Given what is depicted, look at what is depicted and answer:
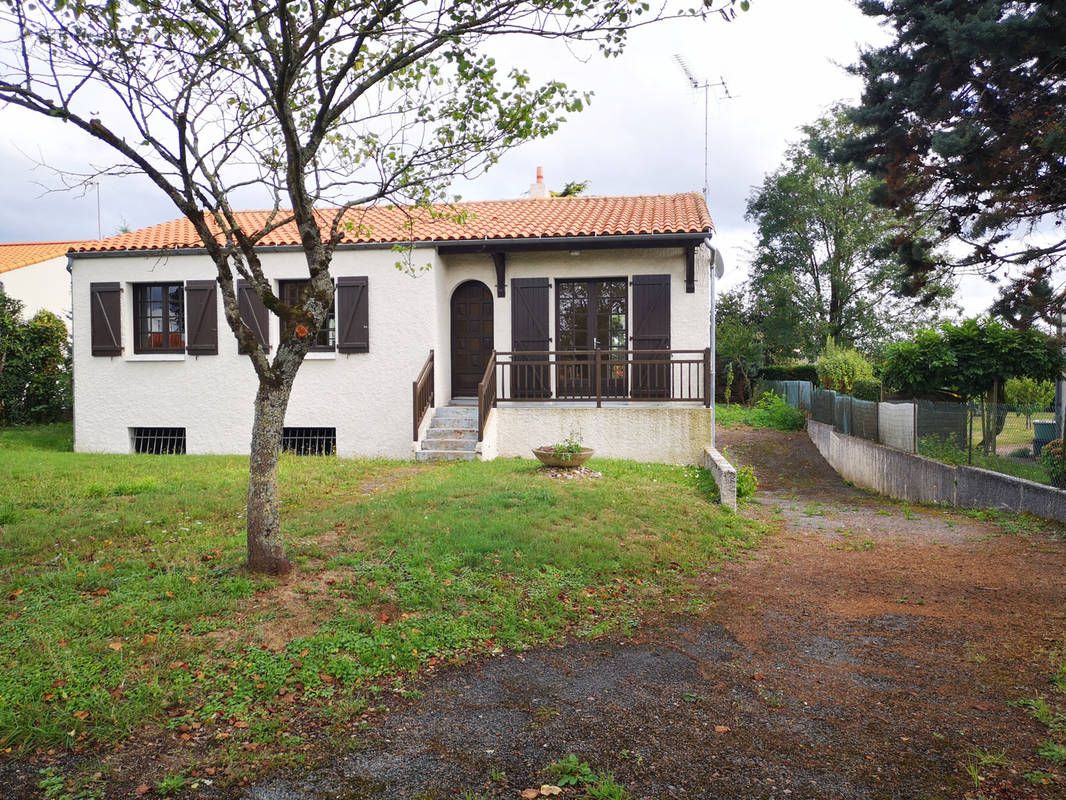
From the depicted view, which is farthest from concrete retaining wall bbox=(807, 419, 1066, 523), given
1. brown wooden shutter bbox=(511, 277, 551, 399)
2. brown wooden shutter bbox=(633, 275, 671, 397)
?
brown wooden shutter bbox=(511, 277, 551, 399)

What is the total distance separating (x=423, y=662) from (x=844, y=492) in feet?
33.6

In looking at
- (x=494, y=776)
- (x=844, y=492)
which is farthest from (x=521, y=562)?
(x=844, y=492)

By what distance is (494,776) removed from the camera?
9.47 ft

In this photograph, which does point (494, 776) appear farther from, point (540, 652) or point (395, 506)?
point (395, 506)

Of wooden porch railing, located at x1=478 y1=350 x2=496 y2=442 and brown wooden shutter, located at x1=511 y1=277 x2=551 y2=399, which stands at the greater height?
brown wooden shutter, located at x1=511 y1=277 x2=551 y2=399

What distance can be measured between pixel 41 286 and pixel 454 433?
59.7 ft

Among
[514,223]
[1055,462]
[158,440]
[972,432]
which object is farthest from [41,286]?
[1055,462]

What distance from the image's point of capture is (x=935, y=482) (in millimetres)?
10359

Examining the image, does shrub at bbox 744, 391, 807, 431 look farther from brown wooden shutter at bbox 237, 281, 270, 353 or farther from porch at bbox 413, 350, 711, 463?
brown wooden shutter at bbox 237, 281, 270, 353

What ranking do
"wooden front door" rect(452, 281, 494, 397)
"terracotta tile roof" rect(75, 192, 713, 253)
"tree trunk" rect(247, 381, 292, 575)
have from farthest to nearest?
1. "wooden front door" rect(452, 281, 494, 397)
2. "terracotta tile roof" rect(75, 192, 713, 253)
3. "tree trunk" rect(247, 381, 292, 575)

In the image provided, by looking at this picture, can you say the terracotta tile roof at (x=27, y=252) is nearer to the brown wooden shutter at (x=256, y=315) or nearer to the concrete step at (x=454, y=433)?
the brown wooden shutter at (x=256, y=315)

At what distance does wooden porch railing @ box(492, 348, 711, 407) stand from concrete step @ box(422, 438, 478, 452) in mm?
1198

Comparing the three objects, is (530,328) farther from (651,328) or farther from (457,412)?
(651,328)

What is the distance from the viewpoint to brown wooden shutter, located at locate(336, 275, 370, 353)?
1238 centimetres
